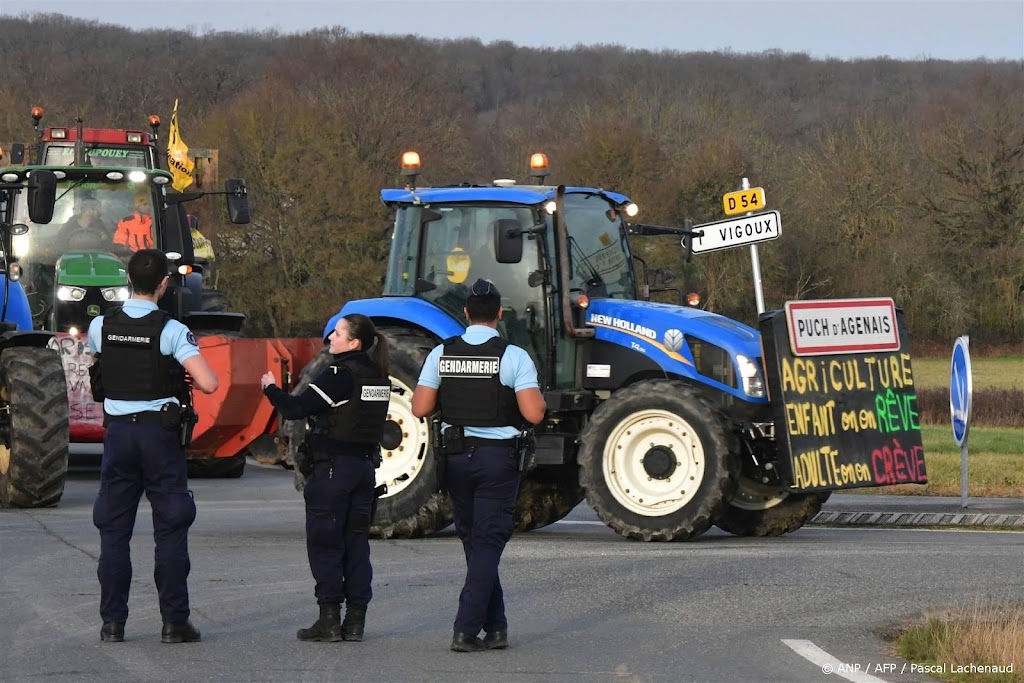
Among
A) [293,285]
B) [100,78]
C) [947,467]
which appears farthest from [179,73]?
[947,467]

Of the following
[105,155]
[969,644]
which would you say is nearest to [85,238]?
[969,644]

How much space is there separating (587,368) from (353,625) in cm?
557

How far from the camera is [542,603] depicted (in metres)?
9.71

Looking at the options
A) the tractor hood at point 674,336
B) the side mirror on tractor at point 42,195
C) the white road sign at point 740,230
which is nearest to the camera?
the tractor hood at point 674,336

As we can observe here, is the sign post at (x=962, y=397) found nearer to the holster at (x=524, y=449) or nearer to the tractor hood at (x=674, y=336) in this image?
the tractor hood at (x=674, y=336)

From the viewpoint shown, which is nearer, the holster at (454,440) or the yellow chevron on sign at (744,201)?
the holster at (454,440)

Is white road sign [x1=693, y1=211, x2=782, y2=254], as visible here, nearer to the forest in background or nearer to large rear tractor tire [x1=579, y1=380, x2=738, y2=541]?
large rear tractor tire [x1=579, y1=380, x2=738, y2=541]

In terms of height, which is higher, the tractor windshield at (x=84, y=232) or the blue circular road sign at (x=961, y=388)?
the tractor windshield at (x=84, y=232)

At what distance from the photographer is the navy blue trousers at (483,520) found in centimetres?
805

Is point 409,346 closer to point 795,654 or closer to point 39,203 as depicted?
point 39,203

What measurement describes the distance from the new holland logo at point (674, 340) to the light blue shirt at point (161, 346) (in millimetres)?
5505

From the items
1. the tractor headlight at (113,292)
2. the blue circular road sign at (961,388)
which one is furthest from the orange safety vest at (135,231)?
the blue circular road sign at (961,388)

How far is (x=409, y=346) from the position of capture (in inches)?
528

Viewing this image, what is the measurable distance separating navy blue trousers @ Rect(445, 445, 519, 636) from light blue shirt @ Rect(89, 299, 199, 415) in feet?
4.40
